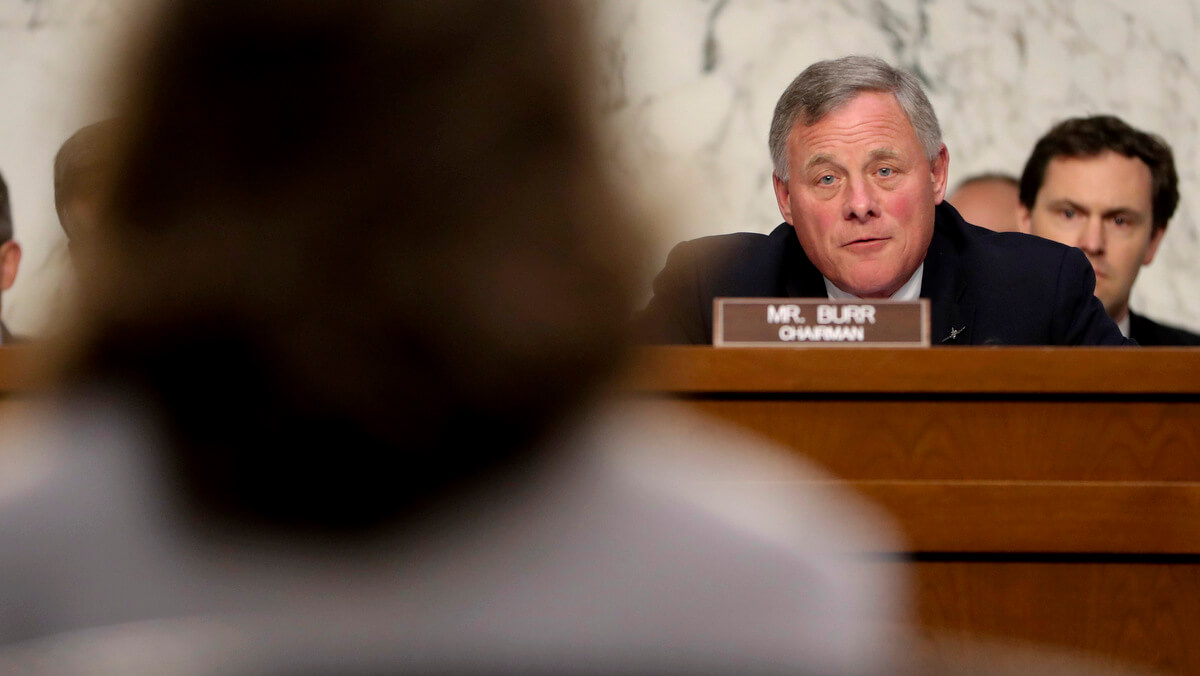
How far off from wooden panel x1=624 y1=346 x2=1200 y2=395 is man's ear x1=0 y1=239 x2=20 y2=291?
2123 mm

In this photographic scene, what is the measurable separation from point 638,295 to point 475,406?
6 centimetres

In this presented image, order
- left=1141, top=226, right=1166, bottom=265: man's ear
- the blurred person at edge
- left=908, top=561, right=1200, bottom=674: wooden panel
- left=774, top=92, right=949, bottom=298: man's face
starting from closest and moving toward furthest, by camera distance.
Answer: the blurred person at edge
left=908, top=561, right=1200, bottom=674: wooden panel
left=774, top=92, right=949, bottom=298: man's face
left=1141, top=226, right=1166, bottom=265: man's ear

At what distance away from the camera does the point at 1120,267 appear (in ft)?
10.2

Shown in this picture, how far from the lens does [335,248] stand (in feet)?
1.09

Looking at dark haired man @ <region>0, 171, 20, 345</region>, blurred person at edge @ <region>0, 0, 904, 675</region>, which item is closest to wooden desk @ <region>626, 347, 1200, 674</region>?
blurred person at edge @ <region>0, 0, 904, 675</region>

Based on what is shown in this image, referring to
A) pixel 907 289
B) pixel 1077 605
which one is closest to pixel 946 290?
pixel 907 289

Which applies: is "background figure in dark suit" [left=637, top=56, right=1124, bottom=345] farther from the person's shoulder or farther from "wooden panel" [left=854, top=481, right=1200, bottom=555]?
"wooden panel" [left=854, top=481, right=1200, bottom=555]

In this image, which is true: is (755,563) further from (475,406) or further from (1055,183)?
(1055,183)

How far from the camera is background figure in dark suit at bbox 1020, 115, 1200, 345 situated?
3.09 metres

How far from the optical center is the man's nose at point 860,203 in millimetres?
2127

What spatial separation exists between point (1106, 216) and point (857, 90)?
4.00ft

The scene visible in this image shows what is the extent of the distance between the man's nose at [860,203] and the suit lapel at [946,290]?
0.12 metres

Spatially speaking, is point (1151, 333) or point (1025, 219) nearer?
point (1025, 219)

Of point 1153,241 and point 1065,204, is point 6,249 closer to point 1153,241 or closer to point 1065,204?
point 1065,204
